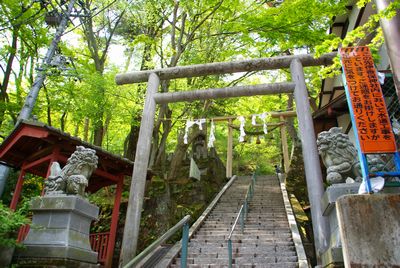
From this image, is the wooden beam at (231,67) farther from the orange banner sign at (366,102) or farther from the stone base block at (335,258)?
the stone base block at (335,258)

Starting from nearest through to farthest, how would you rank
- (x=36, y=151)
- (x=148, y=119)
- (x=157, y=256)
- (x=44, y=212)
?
Result: (x=44, y=212)
(x=157, y=256)
(x=148, y=119)
(x=36, y=151)

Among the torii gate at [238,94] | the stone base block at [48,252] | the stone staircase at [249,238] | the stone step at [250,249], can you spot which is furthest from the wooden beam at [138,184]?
the stone base block at [48,252]

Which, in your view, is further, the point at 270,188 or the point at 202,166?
the point at 202,166

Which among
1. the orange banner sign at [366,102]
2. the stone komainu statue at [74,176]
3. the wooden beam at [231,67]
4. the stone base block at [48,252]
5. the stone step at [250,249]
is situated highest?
the wooden beam at [231,67]

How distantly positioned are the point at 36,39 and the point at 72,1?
3085 millimetres

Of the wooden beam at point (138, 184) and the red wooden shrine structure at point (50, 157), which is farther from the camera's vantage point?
the red wooden shrine structure at point (50, 157)

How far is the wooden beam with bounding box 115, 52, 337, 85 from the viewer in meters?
8.35

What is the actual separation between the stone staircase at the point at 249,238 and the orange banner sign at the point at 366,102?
406cm

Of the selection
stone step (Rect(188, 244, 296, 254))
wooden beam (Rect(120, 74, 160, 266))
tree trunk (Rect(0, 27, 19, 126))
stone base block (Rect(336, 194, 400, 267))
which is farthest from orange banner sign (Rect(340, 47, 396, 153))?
tree trunk (Rect(0, 27, 19, 126))

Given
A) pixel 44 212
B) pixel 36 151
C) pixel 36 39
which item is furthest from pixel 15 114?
pixel 44 212

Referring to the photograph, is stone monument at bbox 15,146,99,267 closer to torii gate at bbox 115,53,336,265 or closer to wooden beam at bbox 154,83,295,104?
torii gate at bbox 115,53,336,265

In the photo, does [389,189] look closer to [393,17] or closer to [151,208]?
[393,17]

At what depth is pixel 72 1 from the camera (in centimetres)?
1104

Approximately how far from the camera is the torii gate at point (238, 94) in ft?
22.0
